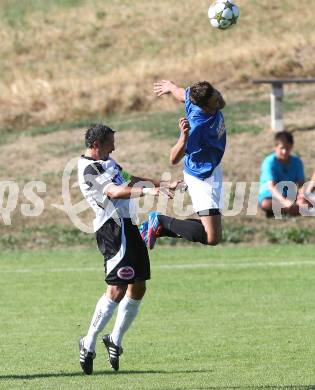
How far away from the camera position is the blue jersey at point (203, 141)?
10.4 m

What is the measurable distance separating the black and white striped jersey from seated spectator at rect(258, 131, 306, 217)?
7.61m

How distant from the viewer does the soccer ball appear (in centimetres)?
1152

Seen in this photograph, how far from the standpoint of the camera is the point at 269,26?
123 feet

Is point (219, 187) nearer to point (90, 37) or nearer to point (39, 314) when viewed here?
point (39, 314)

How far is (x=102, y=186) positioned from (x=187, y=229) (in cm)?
135

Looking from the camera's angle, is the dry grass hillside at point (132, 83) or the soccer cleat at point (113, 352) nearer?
the soccer cleat at point (113, 352)

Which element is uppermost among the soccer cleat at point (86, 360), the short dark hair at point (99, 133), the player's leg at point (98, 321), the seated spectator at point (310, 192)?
the short dark hair at point (99, 133)

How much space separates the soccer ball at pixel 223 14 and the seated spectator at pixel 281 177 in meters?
5.85

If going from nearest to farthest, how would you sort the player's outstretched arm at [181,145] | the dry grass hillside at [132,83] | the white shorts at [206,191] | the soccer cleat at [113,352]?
the soccer cleat at [113,352], the player's outstretched arm at [181,145], the white shorts at [206,191], the dry grass hillside at [132,83]

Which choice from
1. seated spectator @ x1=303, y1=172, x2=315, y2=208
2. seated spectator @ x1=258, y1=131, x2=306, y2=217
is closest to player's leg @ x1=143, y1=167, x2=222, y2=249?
seated spectator @ x1=303, y1=172, x2=315, y2=208

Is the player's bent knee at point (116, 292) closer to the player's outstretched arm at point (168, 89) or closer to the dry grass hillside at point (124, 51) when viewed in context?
the player's outstretched arm at point (168, 89)

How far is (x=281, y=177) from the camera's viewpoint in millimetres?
17531

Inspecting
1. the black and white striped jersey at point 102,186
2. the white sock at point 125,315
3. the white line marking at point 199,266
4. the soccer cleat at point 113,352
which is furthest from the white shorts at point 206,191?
the white line marking at point 199,266

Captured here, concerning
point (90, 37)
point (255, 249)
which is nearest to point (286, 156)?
point (255, 249)
